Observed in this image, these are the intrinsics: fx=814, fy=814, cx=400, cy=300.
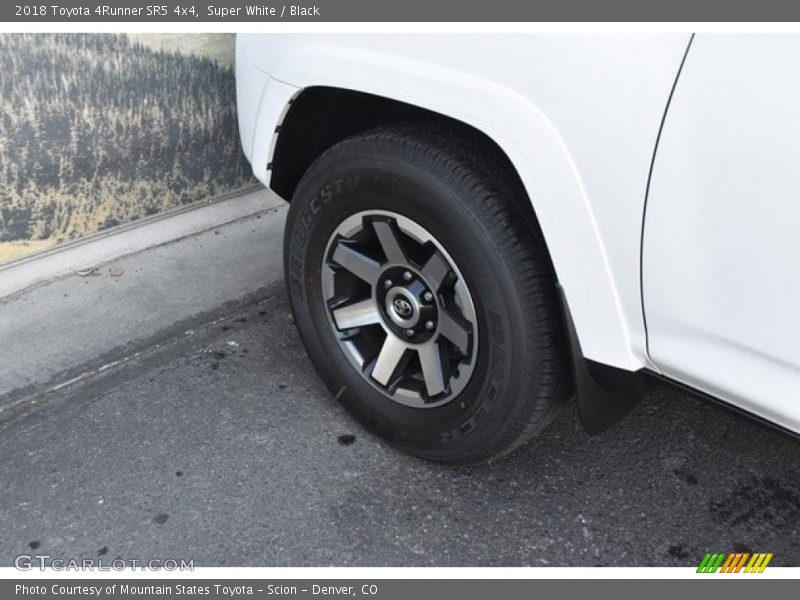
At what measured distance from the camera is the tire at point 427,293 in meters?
2.01

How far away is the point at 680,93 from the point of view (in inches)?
60.4

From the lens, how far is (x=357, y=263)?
238 cm

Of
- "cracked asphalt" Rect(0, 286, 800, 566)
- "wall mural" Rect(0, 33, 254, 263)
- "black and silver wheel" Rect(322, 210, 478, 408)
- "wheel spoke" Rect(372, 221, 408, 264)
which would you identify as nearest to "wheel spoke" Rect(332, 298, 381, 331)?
"black and silver wheel" Rect(322, 210, 478, 408)

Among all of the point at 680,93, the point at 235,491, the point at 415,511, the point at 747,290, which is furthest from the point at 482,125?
the point at 235,491

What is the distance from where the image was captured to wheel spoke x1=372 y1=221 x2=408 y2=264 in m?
2.25

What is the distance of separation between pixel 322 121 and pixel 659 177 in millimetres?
1230

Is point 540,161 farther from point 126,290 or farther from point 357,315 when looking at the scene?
point 126,290

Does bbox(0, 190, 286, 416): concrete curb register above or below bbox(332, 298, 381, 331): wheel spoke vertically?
below

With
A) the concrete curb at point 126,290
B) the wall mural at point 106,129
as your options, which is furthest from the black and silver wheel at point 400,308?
the wall mural at point 106,129

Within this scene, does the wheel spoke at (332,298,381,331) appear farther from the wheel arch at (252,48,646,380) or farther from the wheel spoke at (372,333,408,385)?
the wheel arch at (252,48,646,380)

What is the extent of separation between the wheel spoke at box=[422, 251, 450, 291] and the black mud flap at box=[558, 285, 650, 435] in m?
0.37

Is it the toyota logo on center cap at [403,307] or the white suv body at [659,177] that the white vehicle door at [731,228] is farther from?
the toyota logo on center cap at [403,307]

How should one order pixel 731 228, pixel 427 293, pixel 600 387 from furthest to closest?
pixel 427 293 < pixel 600 387 < pixel 731 228

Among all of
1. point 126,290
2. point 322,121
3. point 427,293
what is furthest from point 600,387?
point 126,290
